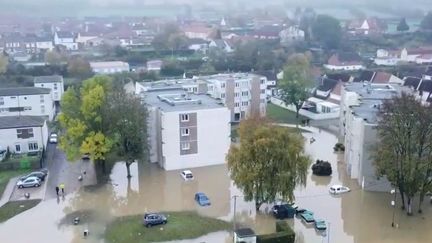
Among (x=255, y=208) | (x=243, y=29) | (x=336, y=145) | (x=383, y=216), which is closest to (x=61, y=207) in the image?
(x=255, y=208)

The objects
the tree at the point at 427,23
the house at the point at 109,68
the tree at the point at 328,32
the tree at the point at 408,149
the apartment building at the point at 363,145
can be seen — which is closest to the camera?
the tree at the point at 408,149

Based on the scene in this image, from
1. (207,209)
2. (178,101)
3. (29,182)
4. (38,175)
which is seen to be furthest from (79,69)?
(207,209)

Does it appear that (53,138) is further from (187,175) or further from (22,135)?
(187,175)

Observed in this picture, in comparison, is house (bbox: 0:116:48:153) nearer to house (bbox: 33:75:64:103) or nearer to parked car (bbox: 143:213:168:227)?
parked car (bbox: 143:213:168:227)

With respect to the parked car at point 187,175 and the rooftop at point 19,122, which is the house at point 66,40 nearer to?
the rooftop at point 19,122

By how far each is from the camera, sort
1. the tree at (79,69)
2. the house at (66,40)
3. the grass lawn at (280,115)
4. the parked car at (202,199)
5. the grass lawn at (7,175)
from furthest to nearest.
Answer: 1. the house at (66,40)
2. the tree at (79,69)
3. the grass lawn at (280,115)
4. the grass lawn at (7,175)
5. the parked car at (202,199)

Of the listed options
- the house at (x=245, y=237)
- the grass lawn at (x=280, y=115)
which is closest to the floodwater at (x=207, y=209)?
the house at (x=245, y=237)

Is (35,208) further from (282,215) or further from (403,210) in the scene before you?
(403,210)
